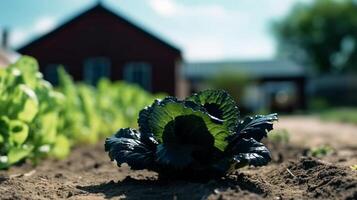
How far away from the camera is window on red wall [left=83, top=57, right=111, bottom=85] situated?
25.8 m

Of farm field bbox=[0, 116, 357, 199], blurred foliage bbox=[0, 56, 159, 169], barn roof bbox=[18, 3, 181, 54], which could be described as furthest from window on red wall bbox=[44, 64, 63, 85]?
farm field bbox=[0, 116, 357, 199]

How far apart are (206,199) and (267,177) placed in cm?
123

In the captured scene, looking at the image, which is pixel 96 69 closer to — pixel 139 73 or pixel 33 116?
pixel 139 73

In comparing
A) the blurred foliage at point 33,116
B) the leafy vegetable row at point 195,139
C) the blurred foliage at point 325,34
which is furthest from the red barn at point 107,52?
the blurred foliage at point 325,34

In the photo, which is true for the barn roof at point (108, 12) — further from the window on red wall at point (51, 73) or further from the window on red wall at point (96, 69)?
the window on red wall at point (96, 69)

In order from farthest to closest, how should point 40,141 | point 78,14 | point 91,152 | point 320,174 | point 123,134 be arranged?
point 78,14 → point 91,152 → point 40,141 → point 123,134 → point 320,174

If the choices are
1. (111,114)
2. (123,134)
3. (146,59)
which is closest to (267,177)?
(123,134)

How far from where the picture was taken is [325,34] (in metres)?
64.2

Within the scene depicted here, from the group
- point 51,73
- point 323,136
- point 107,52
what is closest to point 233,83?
point 107,52

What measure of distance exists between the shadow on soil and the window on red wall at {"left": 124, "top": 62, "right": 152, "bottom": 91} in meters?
21.8

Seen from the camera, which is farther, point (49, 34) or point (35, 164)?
point (49, 34)

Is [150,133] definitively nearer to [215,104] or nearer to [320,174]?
[215,104]

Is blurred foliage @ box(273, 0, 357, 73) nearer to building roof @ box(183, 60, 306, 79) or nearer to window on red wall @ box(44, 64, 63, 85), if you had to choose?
building roof @ box(183, 60, 306, 79)

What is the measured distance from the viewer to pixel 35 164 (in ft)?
19.0
